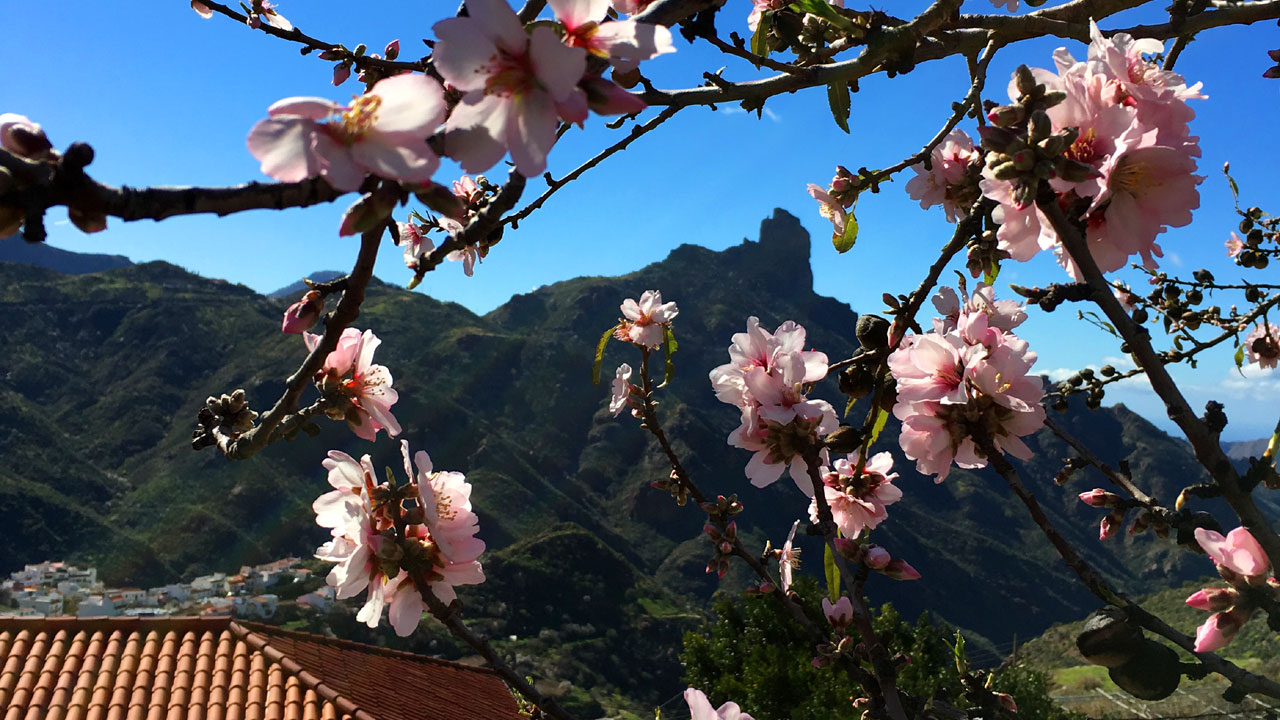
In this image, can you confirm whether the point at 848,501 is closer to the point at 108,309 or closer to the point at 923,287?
the point at 923,287

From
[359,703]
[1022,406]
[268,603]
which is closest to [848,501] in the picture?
[1022,406]

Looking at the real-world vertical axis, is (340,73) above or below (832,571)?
above

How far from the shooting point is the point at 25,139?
0.64 meters

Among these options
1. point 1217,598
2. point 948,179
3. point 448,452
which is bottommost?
point 1217,598

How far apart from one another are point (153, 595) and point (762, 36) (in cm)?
4625

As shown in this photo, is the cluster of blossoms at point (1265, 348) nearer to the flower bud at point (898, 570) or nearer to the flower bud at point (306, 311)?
the flower bud at point (898, 570)

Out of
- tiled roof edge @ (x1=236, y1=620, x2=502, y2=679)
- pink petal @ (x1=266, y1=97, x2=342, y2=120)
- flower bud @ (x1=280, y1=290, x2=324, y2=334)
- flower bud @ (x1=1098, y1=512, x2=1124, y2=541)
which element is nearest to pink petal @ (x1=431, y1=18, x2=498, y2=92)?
pink petal @ (x1=266, y1=97, x2=342, y2=120)

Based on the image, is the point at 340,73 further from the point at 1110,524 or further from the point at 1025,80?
the point at 1110,524

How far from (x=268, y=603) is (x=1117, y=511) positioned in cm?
4168

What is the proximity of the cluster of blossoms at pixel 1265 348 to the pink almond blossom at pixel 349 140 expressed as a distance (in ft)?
16.0

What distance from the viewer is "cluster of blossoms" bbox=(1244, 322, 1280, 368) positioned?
418cm

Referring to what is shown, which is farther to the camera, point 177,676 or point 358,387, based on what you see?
point 177,676

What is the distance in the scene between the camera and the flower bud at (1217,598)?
829mm

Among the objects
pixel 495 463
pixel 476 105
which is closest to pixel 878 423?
pixel 476 105
